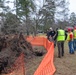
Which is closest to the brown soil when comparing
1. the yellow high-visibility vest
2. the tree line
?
the yellow high-visibility vest

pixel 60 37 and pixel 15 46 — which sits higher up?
pixel 60 37

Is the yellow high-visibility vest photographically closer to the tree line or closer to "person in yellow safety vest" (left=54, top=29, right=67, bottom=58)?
"person in yellow safety vest" (left=54, top=29, right=67, bottom=58)

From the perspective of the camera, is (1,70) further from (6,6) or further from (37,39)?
(6,6)

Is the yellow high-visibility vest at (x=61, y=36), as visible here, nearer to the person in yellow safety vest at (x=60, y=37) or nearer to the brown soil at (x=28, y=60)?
the person in yellow safety vest at (x=60, y=37)

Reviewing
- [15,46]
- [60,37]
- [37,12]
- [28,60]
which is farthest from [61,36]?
[37,12]

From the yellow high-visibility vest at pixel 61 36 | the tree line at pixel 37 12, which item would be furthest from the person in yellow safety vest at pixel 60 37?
the tree line at pixel 37 12

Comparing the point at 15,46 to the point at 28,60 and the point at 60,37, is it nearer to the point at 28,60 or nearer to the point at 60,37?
the point at 28,60

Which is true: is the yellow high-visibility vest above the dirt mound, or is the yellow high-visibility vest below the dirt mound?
above

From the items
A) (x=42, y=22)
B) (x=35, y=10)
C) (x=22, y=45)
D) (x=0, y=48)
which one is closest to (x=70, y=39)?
(x=22, y=45)

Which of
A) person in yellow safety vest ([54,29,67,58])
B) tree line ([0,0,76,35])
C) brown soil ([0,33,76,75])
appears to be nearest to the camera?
brown soil ([0,33,76,75])

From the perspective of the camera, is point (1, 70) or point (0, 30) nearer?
point (1, 70)

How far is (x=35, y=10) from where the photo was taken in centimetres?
5219

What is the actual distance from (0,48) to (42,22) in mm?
43801

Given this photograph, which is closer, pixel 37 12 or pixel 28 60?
pixel 28 60
